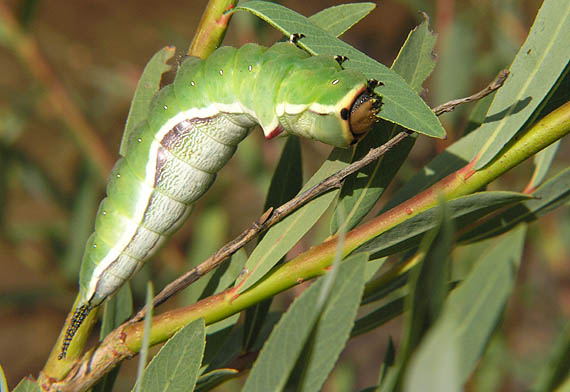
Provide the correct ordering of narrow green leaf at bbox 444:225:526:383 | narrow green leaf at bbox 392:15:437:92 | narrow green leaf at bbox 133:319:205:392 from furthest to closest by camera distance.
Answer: narrow green leaf at bbox 392:15:437:92 → narrow green leaf at bbox 133:319:205:392 → narrow green leaf at bbox 444:225:526:383

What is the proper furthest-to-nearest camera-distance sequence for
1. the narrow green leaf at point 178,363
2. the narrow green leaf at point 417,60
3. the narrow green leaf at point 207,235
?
the narrow green leaf at point 207,235 → the narrow green leaf at point 417,60 → the narrow green leaf at point 178,363

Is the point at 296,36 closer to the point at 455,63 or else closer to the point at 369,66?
the point at 369,66

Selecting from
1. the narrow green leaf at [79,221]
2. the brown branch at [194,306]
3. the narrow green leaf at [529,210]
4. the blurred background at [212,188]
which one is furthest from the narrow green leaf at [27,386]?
the narrow green leaf at [79,221]

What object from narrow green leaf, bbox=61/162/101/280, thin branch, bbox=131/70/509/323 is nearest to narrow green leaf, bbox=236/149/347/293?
thin branch, bbox=131/70/509/323

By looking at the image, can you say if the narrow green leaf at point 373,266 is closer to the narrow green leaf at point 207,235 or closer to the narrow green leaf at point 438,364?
the narrow green leaf at point 438,364

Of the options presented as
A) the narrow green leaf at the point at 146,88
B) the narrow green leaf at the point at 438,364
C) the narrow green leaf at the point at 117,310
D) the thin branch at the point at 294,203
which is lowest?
the narrow green leaf at the point at 438,364

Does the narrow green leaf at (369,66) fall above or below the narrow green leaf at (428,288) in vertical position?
above

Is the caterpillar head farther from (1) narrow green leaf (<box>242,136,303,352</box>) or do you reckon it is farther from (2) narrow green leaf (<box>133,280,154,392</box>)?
(2) narrow green leaf (<box>133,280,154,392</box>)
